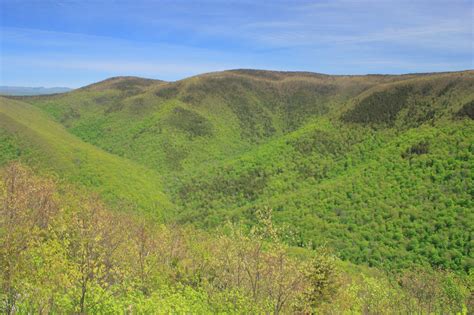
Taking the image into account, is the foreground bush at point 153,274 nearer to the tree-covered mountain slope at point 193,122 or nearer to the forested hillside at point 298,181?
the forested hillside at point 298,181

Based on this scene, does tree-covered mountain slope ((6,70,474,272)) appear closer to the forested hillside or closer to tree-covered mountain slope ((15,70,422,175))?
the forested hillside

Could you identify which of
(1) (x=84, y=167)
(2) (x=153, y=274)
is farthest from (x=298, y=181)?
(2) (x=153, y=274)

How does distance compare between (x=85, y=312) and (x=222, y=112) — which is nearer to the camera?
(x=85, y=312)

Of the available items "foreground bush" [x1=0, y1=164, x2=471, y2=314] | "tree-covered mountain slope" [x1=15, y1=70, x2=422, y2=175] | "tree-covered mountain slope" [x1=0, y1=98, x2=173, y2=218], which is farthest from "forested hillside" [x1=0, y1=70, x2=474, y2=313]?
"tree-covered mountain slope" [x1=15, y1=70, x2=422, y2=175]

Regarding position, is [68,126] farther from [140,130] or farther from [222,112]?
[222,112]

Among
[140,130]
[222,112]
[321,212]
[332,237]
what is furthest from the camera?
[222,112]

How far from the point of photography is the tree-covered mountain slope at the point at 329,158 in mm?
85875

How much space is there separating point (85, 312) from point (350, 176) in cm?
9854

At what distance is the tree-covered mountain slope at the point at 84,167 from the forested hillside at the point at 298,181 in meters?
0.53

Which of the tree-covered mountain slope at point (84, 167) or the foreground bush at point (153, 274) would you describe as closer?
the foreground bush at point (153, 274)

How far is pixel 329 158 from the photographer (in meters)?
131

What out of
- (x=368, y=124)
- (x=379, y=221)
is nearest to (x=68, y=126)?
(x=368, y=124)

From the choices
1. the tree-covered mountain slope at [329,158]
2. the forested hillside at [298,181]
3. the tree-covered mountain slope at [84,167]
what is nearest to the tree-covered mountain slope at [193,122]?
the tree-covered mountain slope at [329,158]

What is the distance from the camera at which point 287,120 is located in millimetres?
189625
